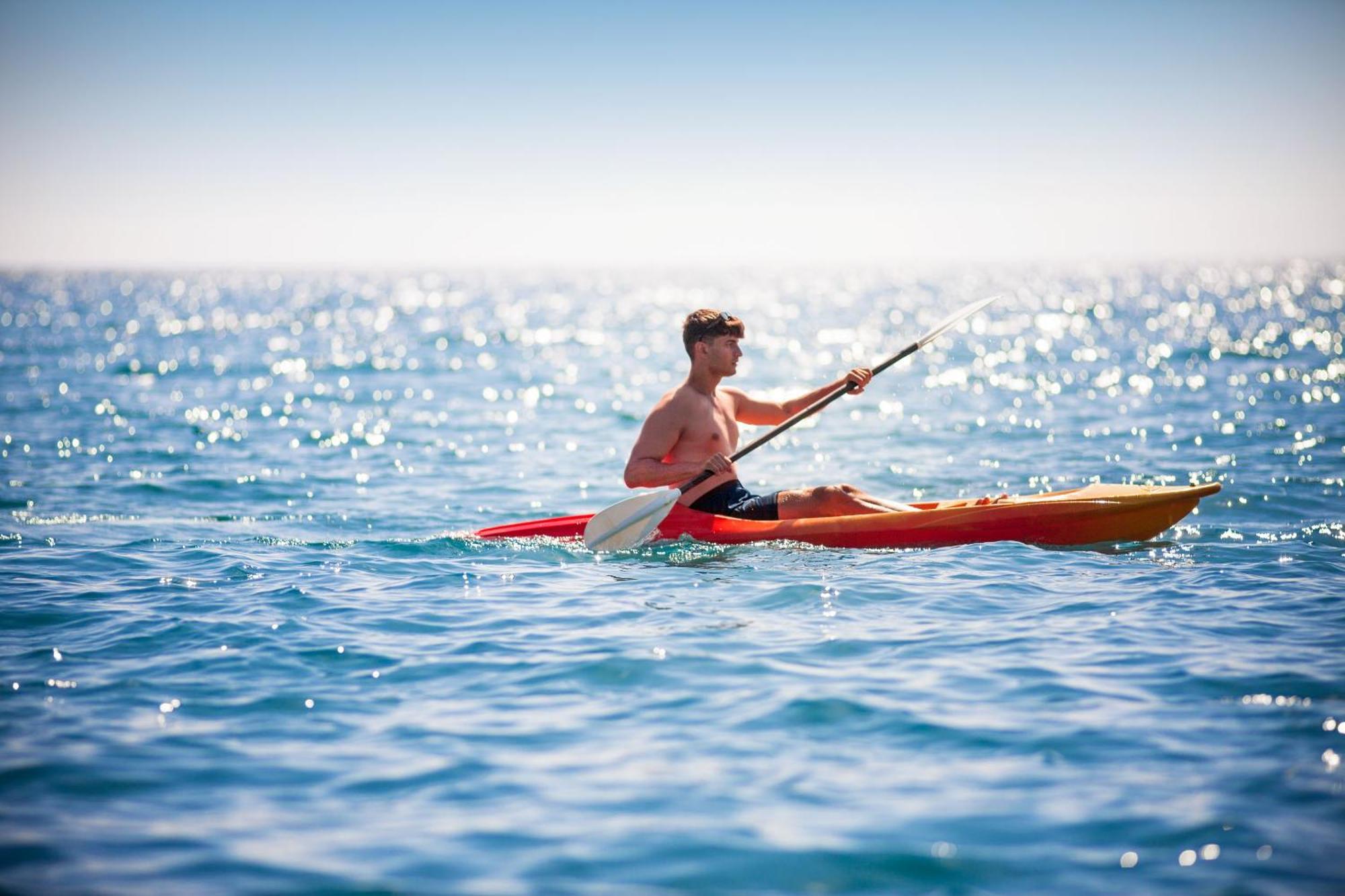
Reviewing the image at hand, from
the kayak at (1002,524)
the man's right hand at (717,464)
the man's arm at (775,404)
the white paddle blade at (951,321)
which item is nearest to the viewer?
the man's right hand at (717,464)

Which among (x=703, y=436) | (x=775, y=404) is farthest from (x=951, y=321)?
(x=703, y=436)

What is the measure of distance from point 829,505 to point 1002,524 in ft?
3.58

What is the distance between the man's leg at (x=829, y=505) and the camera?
23.8ft

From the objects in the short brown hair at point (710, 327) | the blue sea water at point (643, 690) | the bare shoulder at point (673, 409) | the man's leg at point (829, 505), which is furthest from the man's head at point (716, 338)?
the blue sea water at point (643, 690)

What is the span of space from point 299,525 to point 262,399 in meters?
11.2

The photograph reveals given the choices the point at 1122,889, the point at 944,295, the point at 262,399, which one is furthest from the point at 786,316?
the point at 1122,889

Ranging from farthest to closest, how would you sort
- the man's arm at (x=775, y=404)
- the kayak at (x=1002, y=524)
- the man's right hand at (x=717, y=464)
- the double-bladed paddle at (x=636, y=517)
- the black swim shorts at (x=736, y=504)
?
the man's arm at (x=775, y=404) → the black swim shorts at (x=736, y=504) → the double-bladed paddle at (x=636, y=517) → the kayak at (x=1002, y=524) → the man's right hand at (x=717, y=464)

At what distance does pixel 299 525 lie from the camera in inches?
354

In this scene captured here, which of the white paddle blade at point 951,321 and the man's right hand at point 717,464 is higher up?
the white paddle blade at point 951,321

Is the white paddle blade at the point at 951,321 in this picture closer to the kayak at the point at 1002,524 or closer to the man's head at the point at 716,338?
the kayak at the point at 1002,524

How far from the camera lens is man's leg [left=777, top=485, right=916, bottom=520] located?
7.26 meters

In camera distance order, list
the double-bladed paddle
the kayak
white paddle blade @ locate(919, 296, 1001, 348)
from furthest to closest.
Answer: white paddle blade @ locate(919, 296, 1001, 348) < the double-bladed paddle < the kayak

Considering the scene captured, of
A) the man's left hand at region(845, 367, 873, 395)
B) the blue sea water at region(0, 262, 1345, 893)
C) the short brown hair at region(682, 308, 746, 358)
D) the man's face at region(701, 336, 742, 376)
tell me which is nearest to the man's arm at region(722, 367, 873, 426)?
→ the man's left hand at region(845, 367, 873, 395)

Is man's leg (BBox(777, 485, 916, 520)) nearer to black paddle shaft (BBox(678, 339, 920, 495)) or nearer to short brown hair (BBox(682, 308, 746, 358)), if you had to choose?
black paddle shaft (BBox(678, 339, 920, 495))
